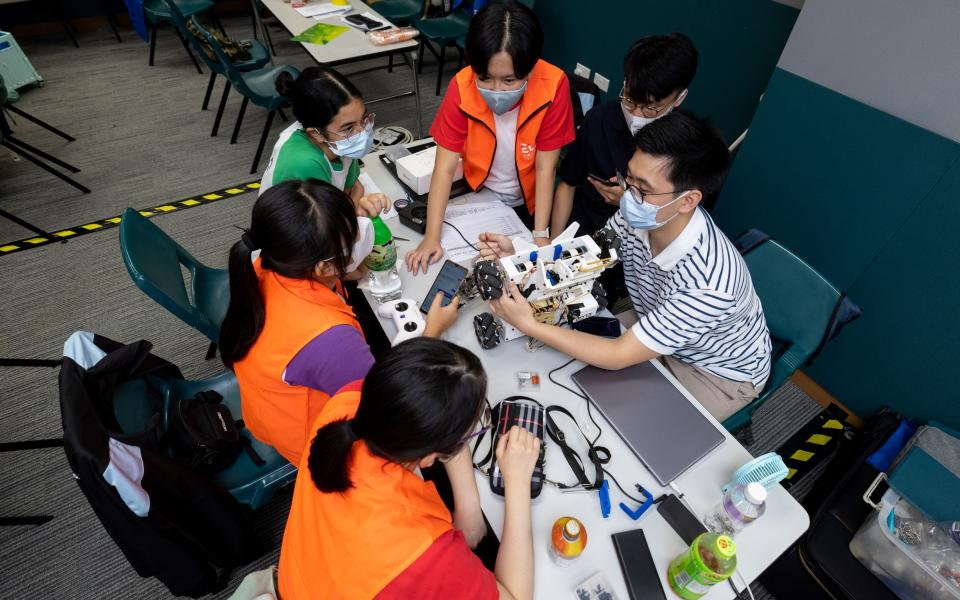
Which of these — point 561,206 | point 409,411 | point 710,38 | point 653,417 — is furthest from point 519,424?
point 710,38

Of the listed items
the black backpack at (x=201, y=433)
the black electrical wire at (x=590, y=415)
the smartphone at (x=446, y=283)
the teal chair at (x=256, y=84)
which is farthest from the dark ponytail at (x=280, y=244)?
the teal chair at (x=256, y=84)

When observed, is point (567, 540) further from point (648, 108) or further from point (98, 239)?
point (98, 239)

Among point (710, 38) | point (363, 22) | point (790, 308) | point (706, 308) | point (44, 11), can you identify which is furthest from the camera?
point (44, 11)

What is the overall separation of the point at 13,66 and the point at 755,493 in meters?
5.91

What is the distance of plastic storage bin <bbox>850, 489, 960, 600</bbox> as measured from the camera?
1.39 metres

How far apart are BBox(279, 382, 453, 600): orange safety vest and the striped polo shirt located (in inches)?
31.0

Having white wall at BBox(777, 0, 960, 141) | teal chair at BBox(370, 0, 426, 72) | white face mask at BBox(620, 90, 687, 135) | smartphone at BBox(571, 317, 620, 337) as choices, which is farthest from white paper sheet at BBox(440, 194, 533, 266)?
teal chair at BBox(370, 0, 426, 72)

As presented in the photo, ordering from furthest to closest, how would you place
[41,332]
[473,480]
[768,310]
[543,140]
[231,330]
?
1. [41,332]
2. [543,140]
3. [768,310]
4. [231,330]
5. [473,480]

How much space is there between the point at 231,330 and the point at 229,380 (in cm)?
57

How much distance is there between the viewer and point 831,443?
2.10 meters

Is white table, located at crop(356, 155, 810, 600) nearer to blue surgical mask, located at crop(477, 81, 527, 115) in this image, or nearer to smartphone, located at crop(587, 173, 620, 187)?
smartphone, located at crop(587, 173, 620, 187)

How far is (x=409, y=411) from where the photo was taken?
78 centimetres

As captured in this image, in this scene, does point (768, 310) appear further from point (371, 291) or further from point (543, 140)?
point (371, 291)

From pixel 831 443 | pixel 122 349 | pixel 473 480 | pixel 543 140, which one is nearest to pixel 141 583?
pixel 122 349
